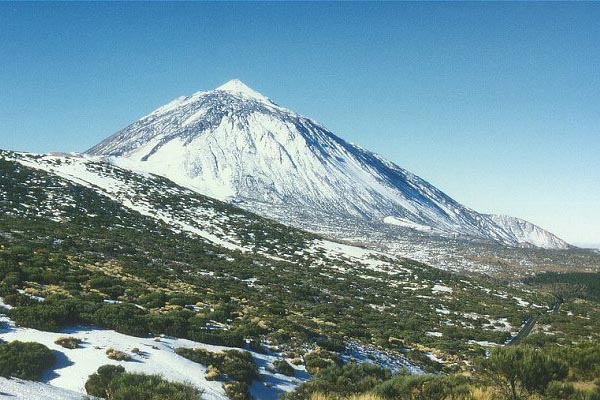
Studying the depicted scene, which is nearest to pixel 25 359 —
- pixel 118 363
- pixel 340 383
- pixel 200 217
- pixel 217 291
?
pixel 118 363

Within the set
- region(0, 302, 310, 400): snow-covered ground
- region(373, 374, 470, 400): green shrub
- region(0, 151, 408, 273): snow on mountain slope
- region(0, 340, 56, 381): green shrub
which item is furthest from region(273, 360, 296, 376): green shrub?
region(0, 151, 408, 273): snow on mountain slope

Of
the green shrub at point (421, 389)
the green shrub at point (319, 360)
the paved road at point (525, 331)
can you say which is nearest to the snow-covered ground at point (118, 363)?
the green shrub at point (319, 360)

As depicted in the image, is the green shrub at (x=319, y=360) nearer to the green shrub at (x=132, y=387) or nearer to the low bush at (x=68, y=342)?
the green shrub at (x=132, y=387)

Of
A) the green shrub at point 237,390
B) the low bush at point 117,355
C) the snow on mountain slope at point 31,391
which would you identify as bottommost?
the green shrub at point 237,390

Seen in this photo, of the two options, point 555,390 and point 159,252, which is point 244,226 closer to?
point 159,252

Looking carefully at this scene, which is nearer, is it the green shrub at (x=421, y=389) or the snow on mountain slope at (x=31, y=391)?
the snow on mountain slope at (x=31, y=391)

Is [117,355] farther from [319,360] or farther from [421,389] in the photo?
[421,389]
